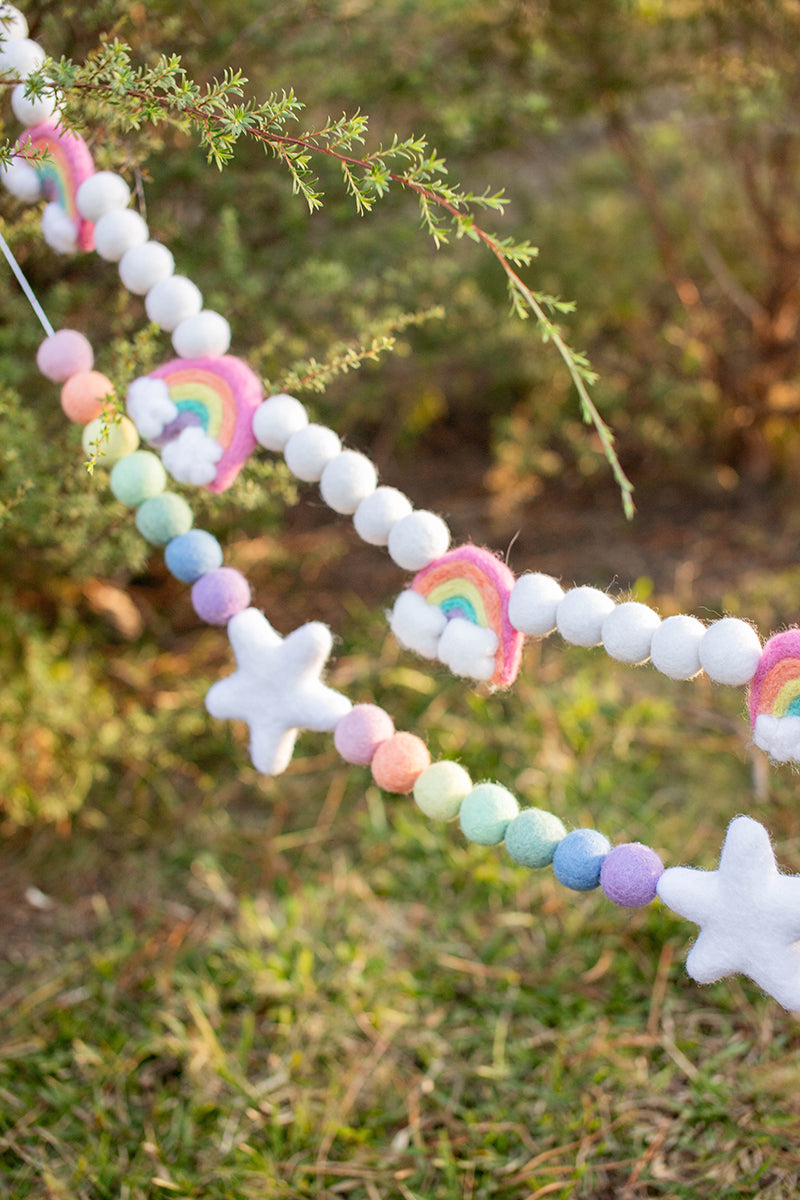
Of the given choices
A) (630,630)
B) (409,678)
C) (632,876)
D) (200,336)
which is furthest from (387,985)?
(200,336)

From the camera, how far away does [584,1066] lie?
1341 millimetres

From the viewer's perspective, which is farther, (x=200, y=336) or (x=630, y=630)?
(x=200, y=336)

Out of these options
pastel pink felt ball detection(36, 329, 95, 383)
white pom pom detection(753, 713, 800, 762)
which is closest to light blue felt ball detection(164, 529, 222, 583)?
pastel pink felt ball detection(36, 329, 95, 383)

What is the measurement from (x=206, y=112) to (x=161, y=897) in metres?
1.24

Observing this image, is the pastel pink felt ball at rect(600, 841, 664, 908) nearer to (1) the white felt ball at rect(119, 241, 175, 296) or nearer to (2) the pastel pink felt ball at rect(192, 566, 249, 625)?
(2) the pastel pink felt ball at rect(192, 566, 249, 625)

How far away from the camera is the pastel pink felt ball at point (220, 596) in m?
1.01

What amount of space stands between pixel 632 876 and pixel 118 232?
2.61 feet

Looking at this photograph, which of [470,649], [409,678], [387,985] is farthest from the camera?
[409,678]

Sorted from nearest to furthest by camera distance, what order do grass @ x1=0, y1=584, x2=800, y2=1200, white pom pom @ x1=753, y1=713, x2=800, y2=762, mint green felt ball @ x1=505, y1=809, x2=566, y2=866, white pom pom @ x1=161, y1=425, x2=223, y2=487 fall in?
1. white pom pom @ x1=753, y1=713, x2=800, y2=762
2. mint green felt ball @ x1=505, y1=809, x2=566, y2=866
3. white pom pom @ x1=161, y1=425, x2=223, y2=487
4. grass @ x1=0, y1=584, x2=800, y2=1200

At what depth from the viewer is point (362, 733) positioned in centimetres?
94

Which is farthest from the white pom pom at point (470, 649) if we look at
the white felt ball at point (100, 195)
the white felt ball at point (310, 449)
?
the white felt ball at point (100, 195)

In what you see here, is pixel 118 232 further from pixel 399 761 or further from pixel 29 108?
pixel 399 761

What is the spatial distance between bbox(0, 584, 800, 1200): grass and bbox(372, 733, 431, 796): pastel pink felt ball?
1.27 ft

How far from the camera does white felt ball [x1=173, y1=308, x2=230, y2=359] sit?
39.5 inches
